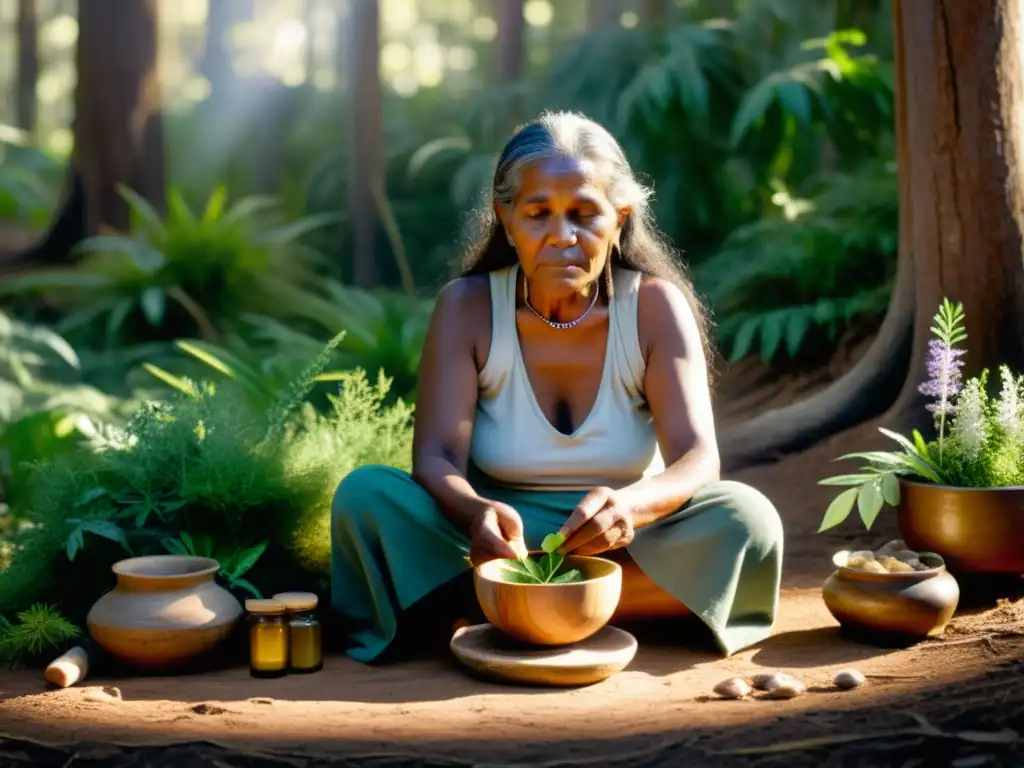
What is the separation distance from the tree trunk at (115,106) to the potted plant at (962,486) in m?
6.83

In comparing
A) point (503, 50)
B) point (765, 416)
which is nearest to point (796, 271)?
point (765, 416)

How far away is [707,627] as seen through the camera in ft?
12.0

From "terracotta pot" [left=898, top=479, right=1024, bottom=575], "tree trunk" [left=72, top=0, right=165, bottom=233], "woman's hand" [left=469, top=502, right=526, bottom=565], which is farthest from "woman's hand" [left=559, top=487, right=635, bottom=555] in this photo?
"tree trunk" [left=72, top=0, right=165, bottom=233]

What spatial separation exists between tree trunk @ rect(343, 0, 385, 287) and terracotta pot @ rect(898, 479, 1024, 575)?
6.06 metres

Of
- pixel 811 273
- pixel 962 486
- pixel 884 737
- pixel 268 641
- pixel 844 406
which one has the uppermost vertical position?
pixel 811 273

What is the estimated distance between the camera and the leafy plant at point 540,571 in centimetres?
322

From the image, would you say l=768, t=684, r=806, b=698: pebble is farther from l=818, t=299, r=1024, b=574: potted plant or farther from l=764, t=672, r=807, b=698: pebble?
l=818, t=299, r=1024, b=574: potted plant

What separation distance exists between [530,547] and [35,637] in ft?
4.67

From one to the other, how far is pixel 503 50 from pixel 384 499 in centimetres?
952

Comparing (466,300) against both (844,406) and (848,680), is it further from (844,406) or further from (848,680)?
(844,406)

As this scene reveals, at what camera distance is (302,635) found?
3.37 m

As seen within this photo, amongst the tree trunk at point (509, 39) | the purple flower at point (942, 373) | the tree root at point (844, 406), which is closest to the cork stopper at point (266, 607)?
the purple flower at point (942, 373)

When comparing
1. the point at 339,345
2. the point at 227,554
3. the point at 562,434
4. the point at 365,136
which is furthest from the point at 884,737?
the point at 365,136

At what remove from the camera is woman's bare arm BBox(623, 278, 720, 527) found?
338 centimetres
